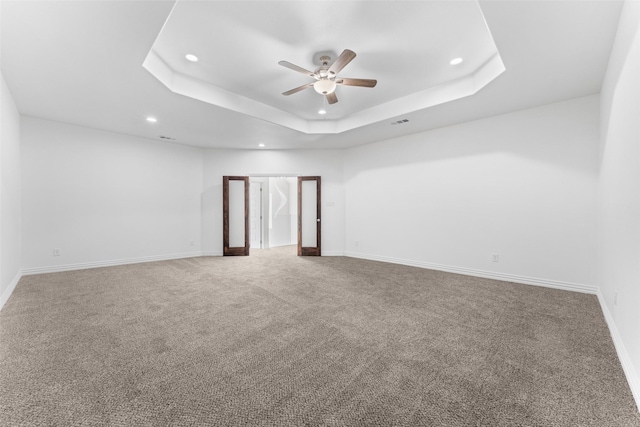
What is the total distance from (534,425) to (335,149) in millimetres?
6181

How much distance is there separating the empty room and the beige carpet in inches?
0.8

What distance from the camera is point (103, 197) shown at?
5.41 m

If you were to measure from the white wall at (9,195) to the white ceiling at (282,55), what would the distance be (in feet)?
1.03

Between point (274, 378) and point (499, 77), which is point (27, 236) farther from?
point (499, 77)

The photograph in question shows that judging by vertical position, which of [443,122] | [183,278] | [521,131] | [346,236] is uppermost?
[443,122]

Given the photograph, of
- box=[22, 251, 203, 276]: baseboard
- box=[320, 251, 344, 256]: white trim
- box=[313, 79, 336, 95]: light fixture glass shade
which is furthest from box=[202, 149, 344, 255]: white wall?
box=[313, 79, 336, 95]: light fixture glass shade

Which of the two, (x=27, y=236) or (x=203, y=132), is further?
(x=203, y=132)

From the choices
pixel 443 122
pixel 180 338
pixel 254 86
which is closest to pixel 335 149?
pixel 443 122

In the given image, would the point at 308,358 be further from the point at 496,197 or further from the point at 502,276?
the point at 496,197

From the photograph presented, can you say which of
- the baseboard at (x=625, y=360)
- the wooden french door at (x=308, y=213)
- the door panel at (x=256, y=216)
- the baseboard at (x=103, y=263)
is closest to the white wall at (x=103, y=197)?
the baseboard at (x=103, y=263)

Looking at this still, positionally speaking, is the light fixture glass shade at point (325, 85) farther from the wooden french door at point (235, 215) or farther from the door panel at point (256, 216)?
the door panel at point (256, 216)

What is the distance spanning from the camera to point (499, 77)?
3170 mm

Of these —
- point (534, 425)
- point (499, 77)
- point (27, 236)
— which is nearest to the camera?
point (534, 425)

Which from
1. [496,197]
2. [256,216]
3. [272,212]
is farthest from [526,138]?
[256,216]
